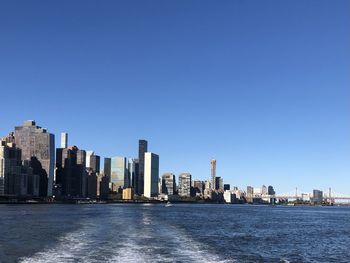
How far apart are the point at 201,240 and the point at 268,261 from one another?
18713mm

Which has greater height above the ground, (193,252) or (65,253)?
(65,253)

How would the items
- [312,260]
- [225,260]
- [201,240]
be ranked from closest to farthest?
[225,260]
[312,260]
[201,240]

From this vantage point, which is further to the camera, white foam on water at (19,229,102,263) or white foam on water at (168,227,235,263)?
white foam on water at (168,227,235,263)

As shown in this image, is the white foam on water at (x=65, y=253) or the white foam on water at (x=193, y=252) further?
the white foam on water at (x=193, y=252)

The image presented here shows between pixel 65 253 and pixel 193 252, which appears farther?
pixel 193 252

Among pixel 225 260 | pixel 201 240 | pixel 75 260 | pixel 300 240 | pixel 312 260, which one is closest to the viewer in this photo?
pixel 75 260

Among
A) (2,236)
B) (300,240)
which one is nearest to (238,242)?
(300,240)

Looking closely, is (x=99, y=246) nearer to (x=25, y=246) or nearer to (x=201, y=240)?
(x=25, y=246)

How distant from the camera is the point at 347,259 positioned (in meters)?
57.5

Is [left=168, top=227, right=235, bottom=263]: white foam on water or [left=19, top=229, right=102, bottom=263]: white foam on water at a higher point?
[left=19, top=229, right=102, bottom=263]: white foam on water

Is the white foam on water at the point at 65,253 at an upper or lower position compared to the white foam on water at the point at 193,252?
upper

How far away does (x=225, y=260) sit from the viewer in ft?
166

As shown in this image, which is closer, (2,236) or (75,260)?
(75,260)

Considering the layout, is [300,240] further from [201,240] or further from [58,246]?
[58,246]
